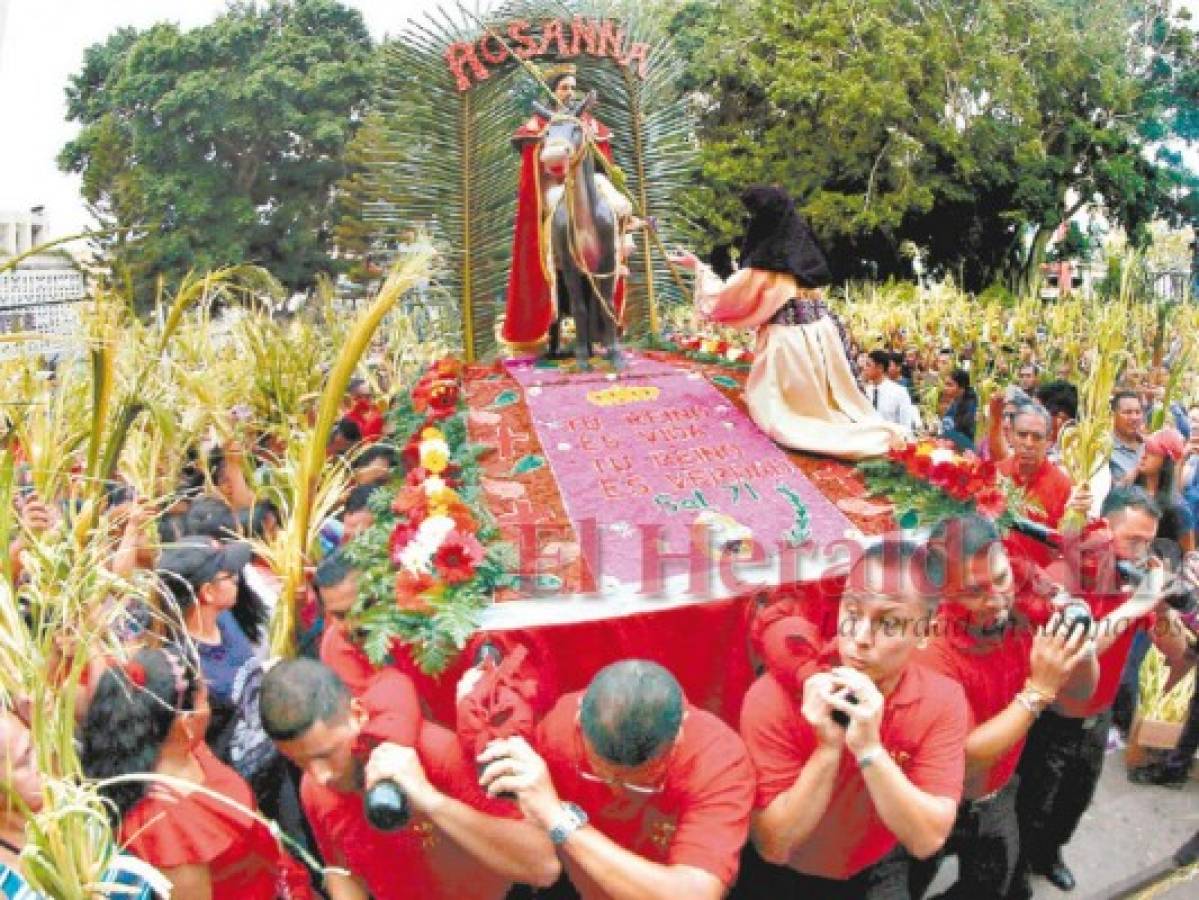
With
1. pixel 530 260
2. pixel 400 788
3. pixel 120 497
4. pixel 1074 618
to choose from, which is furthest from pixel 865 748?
pixel 530 260

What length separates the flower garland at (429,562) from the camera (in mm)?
3320

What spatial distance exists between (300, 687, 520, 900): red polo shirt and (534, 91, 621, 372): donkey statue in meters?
3.03

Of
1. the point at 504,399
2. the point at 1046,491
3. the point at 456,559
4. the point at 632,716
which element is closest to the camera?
the point at 632,716

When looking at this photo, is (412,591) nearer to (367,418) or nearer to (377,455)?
(377,455)

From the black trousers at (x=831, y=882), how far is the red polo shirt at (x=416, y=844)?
0.74 m

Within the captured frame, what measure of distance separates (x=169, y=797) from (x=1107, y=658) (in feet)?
9.41

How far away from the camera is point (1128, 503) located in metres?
3.94

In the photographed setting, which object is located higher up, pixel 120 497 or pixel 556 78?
pixel 556 78

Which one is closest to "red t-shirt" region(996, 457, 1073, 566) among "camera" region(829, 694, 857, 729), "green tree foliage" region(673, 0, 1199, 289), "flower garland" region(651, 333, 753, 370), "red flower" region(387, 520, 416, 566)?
"flower garland" region(651, 333, 753, 370)

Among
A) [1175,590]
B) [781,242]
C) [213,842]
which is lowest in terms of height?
[213,842]

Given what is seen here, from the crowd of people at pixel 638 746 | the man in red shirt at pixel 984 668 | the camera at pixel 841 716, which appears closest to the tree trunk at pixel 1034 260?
the crowd of people at pixel 638 746

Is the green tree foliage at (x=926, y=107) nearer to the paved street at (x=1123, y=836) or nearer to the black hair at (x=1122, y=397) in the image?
the black hair at (x=1122, y=397)

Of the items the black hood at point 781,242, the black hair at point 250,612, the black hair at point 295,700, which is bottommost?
the black hair at point 250,612

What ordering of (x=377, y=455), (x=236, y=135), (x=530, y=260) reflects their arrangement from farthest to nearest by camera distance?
(x=236, y=135) < (x=530, y=260) < (x=377, y=455)
